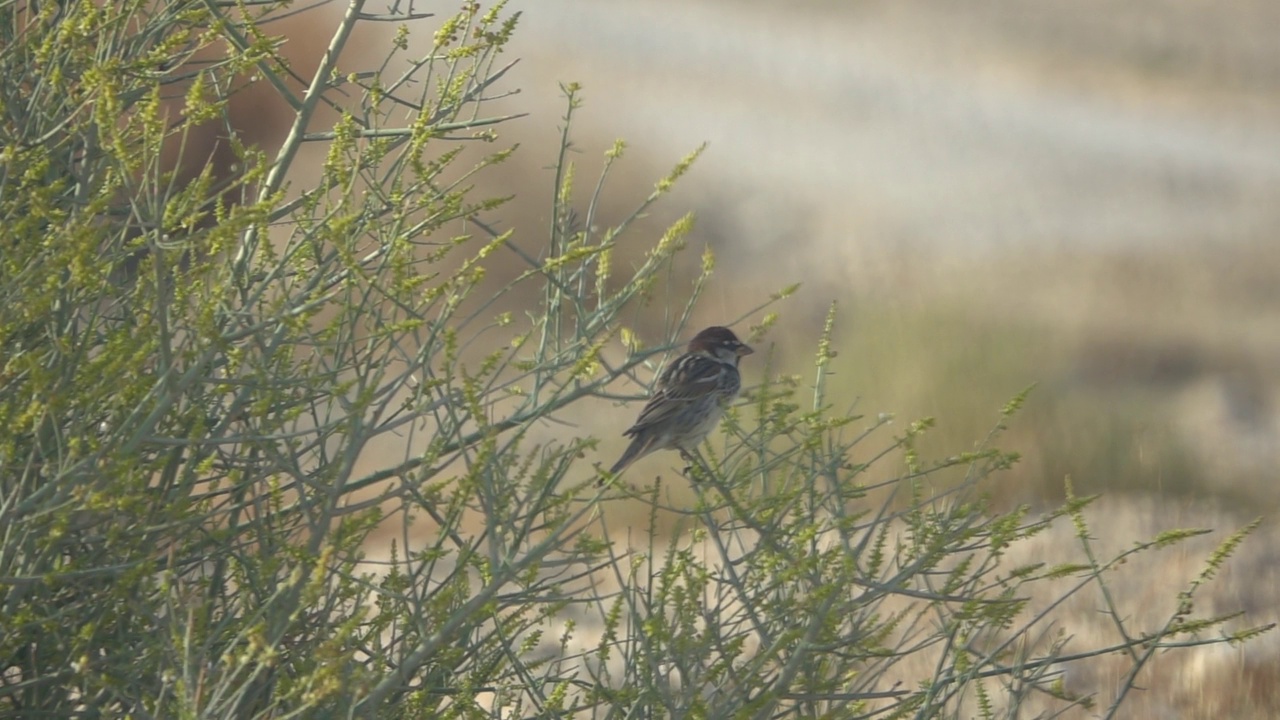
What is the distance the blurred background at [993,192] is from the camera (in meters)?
11.3

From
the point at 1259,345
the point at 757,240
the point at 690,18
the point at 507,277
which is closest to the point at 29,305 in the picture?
the point at 1259,345

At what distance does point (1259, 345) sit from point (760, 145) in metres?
9.00

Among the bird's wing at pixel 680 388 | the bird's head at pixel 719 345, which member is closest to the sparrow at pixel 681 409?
the bird's wing at pixel 680 388

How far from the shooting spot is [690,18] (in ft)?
90.3

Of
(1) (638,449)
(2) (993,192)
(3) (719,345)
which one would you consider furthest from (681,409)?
(2) (993,192)

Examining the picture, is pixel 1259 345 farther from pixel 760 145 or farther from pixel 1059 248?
pixel 760 145

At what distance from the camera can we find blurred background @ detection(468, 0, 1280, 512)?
1133cm

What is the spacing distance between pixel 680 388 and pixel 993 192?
14.0 meters

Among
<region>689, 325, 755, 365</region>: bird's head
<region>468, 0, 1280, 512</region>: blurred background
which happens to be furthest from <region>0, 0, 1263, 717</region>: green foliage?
<region>468, 0, 1280, 512</region>: blurred background

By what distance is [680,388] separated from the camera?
18.2 ft

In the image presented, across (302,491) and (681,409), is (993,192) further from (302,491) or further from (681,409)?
(302,491)

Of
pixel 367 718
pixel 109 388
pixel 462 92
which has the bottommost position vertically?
pixel 367 718

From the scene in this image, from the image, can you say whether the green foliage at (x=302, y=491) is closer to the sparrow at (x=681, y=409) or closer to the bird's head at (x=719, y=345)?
the sparrow at (x=681, y=409)

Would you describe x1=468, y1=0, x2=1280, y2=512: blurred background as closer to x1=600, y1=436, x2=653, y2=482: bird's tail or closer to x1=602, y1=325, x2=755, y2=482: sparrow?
x1=602, y1=325, x2=755, y2=482: sparrow
